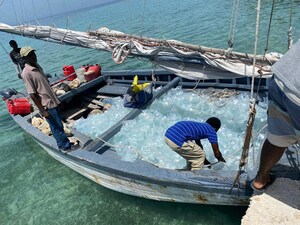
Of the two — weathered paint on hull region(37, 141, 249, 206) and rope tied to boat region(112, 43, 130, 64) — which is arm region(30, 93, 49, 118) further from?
rope tied to boat region(112, 43, 130, 64)

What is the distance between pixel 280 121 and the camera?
9.11 ft

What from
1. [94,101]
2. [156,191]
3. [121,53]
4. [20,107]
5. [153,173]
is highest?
[121,53]

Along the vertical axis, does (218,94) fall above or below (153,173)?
above

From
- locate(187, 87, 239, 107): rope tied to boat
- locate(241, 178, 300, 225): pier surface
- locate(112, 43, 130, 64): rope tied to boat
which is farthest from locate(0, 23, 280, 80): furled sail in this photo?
locate(241, 178, 300, 225): pier surface

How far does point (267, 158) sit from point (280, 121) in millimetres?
506

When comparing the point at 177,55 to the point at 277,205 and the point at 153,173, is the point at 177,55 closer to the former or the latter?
the point at 153,173

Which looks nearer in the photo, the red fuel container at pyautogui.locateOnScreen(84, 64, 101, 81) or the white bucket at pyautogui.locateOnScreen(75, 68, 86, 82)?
the red fuel container at pyautogui.locateOnScreen(84, 64, 101, 81)

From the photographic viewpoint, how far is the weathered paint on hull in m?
4.32

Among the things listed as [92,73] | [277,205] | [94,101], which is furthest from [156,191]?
[92,73]

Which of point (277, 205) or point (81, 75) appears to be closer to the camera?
point (277, 205)

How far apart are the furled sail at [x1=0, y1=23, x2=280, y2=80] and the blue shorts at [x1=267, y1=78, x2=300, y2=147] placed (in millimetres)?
2101

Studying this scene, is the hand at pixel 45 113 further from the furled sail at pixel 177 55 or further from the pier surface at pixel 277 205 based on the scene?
the pier surface at pixel 277 205

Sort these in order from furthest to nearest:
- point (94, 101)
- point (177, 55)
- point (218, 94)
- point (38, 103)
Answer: point (94, 101)
point (218, 94)
point (177, 55)
point (38, 103)

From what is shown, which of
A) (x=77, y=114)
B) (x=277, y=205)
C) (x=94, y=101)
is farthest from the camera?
(x=94, y=101)
